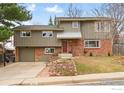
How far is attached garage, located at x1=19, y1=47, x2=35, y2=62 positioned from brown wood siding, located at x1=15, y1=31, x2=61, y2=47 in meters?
0.20

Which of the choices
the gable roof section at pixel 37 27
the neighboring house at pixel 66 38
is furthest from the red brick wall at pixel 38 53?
the gable roof section at pixel 37 27

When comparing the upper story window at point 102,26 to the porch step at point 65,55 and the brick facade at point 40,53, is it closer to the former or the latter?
the porch step at point 65,55

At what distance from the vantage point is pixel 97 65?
906cm

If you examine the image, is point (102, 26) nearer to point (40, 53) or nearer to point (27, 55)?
point (40, 53)

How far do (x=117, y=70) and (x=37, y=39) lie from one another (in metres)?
2.75

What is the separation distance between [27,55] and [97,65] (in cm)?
224

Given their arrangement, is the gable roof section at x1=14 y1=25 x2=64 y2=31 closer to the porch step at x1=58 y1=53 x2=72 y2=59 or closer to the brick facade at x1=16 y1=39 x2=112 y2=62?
the brick facade at x1=16 y1=39 x2=112 y2=62

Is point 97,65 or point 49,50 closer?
point 97,65

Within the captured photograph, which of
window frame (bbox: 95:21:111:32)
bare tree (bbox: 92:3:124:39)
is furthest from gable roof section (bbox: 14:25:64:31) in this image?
bare tree (bbox: 92:3:124:39)

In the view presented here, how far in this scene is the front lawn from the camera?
876cm

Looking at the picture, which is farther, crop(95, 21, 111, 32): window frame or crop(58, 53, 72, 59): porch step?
crop(58, 53, 72, 59): porch step

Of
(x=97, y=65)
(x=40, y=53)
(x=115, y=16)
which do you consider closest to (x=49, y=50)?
(x=40, y=53)
